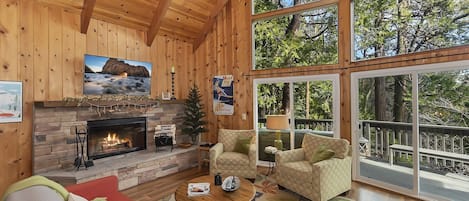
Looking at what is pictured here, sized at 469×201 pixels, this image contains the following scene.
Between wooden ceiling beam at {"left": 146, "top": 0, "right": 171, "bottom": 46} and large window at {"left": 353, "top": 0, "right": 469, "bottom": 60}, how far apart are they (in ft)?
12.2

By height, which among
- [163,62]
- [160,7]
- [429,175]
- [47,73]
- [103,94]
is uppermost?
[160,7]

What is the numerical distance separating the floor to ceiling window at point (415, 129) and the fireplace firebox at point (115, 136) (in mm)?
4315

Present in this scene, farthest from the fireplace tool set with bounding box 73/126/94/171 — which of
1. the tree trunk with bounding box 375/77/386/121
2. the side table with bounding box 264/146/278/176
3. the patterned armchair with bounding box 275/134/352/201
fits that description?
the tree trunk with bounding box 375/77/386/121

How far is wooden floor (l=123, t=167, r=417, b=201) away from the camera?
12.2 feet

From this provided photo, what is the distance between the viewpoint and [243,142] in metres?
4.67

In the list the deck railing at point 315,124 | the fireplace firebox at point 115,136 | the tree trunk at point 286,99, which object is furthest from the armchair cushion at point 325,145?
the fireplace firebox at point 115,136

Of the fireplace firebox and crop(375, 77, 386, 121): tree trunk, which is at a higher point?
crop(375, 77, 386, 121): tree trunk

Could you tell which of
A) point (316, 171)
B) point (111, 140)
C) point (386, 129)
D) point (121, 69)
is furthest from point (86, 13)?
point (386, 129)

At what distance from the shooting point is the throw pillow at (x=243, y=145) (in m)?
4.59

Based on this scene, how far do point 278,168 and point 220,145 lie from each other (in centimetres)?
132

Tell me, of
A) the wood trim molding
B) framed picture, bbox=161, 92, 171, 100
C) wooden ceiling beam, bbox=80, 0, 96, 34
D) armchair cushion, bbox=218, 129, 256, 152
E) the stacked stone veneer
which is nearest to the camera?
the stacked stone veneer

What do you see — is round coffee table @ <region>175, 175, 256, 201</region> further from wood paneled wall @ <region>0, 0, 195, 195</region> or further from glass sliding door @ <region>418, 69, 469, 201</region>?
glass sliding door @ <region>418, 69, 469, 201</region>

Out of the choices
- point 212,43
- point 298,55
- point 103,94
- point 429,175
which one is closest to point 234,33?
point 212,43

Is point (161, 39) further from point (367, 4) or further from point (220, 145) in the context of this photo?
point (367, 4)
